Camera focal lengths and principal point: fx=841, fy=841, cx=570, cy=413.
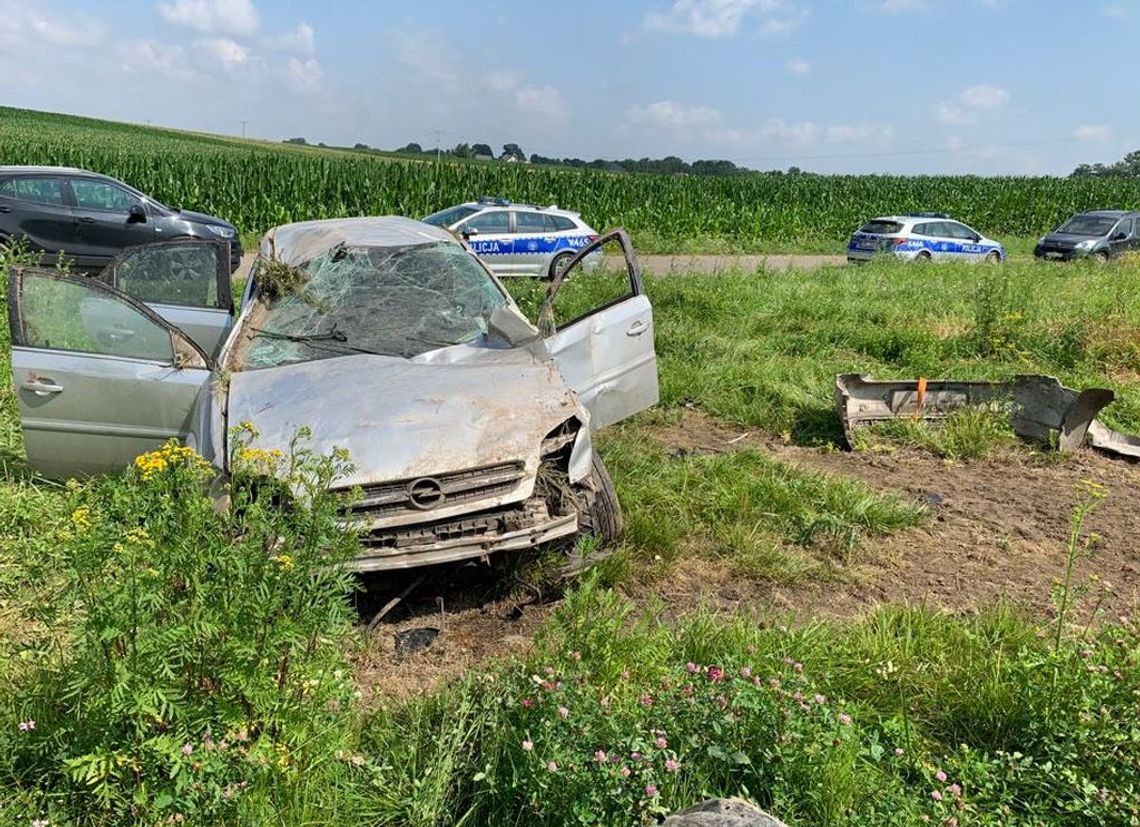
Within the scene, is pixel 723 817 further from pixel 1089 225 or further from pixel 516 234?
pixel 1089 225

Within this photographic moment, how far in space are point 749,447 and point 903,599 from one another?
2293 mm

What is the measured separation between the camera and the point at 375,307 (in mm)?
4957

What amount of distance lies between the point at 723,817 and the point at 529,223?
13.6m

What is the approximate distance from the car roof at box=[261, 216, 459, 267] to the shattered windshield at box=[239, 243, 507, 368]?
4.3 inches

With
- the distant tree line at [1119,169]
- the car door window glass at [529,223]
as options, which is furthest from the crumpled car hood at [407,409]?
the distant tree line at [1119,169]

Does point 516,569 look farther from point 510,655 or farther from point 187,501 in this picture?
point 187,501

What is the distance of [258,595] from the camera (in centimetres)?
237

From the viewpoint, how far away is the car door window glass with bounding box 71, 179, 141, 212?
12656 millimetres

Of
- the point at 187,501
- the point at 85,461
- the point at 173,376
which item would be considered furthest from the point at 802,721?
the point at 85,461

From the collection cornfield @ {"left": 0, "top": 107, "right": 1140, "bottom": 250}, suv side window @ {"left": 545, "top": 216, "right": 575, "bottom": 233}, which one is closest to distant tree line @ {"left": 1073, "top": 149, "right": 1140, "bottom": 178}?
cornfield @ {"left": 0, "top": 107, "right": 1140, "bottom": 250}

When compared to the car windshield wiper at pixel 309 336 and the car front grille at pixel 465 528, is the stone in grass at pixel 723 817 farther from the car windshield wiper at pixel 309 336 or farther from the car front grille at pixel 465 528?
the car windshield wiper at pixel 309 336

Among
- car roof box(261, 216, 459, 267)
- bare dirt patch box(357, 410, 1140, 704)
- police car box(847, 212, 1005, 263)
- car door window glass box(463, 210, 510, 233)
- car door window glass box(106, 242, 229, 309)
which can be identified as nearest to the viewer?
bare dirt patch box(357, 410, 1140, 704)

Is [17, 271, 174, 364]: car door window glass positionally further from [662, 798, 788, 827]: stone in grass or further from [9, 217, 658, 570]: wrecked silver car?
[662, 798, 788, 827]: stone in grass

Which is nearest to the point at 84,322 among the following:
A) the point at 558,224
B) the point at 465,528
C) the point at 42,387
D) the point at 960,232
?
the point at 42,387
